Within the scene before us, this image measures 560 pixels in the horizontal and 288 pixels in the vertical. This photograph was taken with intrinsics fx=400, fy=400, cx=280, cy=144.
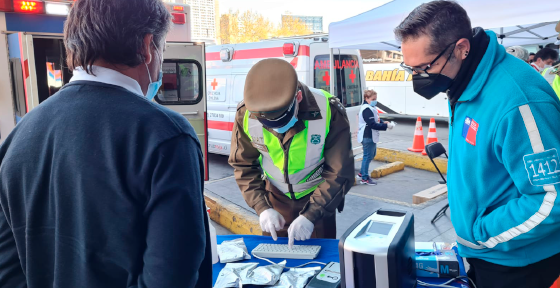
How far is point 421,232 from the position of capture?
4.11 meters

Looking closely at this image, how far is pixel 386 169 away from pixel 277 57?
9.17 feet

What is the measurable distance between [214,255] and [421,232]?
2807mm

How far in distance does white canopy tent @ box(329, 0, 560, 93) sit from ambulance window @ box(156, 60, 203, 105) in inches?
79.4

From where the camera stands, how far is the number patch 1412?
1251mm

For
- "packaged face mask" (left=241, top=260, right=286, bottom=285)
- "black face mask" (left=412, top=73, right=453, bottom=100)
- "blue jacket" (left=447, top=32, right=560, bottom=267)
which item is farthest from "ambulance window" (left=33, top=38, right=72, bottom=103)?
"blue jacket" (left=447, top=32, right=560, bottom=267)

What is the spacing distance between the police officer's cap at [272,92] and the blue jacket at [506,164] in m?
0.76

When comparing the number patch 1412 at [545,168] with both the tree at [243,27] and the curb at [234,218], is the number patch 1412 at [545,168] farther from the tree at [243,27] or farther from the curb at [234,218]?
the tree at [243,27]

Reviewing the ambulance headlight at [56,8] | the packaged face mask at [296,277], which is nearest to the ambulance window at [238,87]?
the ambulance headlight at [56,8]

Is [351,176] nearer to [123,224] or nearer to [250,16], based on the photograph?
[123,224]

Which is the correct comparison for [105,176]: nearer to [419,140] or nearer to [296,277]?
[296,277]

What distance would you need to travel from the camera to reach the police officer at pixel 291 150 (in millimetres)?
1979

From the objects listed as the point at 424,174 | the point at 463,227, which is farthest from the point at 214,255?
the point at 424,174

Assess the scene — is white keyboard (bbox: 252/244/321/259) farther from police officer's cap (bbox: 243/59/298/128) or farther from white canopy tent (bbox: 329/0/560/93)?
white canopy tent (bbox: 329/0/560/93)

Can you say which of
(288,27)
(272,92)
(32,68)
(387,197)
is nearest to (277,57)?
(387,197)
